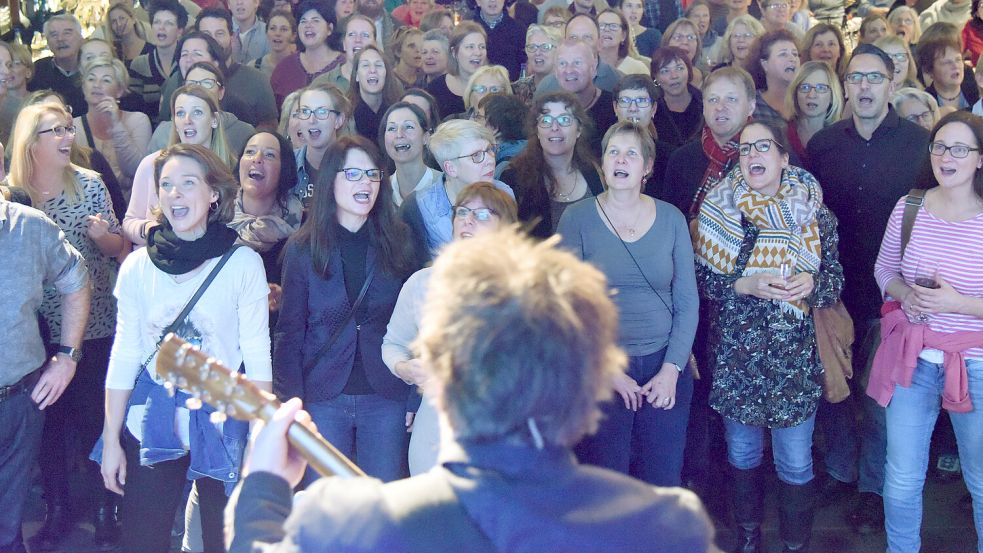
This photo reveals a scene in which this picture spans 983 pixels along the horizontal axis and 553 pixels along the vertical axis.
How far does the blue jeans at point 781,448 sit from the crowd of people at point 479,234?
1cm

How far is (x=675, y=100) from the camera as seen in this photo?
5.83 meters

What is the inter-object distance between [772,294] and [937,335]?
622mm

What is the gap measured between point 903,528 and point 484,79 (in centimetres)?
303

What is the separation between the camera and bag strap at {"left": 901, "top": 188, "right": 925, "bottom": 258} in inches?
160

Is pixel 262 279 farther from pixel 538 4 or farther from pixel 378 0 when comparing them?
pixel 538 4

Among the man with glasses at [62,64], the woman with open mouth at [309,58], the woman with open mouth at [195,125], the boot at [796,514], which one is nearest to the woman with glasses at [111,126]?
the woman with open mouth at [195,125]

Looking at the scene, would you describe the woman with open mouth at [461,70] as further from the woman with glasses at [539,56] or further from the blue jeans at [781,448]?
the blue jeans at [781,448]

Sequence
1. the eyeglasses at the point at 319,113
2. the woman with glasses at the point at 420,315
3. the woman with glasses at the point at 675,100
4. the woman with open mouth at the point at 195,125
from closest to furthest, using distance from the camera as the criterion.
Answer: the woman with glasses at the point at 420,315, the woman with open mouth at the point at 195,125, the eyeglasses at the point at 319,113, the woman with glasses at the point at 675,100

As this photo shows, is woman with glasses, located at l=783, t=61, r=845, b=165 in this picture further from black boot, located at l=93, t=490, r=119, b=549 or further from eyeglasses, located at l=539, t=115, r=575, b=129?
black boot, located at l=93, t=490, r=119, b=549

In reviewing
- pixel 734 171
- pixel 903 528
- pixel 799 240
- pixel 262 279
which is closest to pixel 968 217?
pixel 799 240

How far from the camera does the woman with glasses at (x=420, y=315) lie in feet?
11.1

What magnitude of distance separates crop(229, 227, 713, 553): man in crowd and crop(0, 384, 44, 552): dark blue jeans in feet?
7.67

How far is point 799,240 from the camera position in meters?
4.11

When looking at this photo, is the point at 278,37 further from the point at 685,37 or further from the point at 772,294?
the point at 772,294
